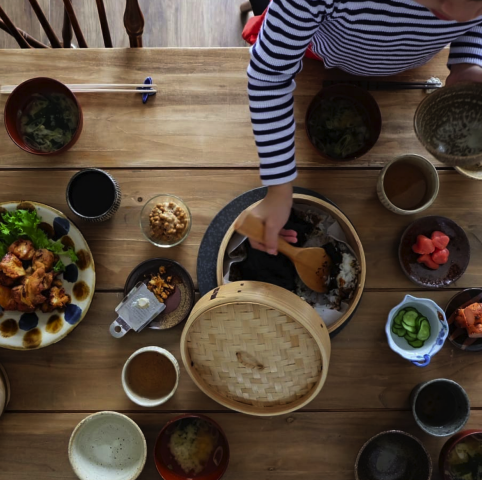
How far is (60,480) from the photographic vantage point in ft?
4.37

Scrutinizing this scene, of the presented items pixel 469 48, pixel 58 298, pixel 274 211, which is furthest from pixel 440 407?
→ pixel 58 298

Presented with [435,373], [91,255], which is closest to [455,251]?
[435,373]

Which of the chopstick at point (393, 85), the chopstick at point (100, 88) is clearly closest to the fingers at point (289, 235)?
the chopstick at point (393, 85)

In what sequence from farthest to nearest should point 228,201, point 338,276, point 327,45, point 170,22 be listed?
point 170,22
point 228,201
point 338,276
point 327,45

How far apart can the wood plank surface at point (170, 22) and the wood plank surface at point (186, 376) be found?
1267mm

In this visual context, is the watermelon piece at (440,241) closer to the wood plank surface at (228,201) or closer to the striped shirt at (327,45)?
the wood plank surface at (228,201)

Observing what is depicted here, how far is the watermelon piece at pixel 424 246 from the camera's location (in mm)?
1286

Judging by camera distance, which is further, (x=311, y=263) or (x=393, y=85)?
(x=393, y=85)

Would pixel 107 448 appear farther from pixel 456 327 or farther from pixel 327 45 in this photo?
pixel 327 45

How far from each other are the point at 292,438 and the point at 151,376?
441 mm

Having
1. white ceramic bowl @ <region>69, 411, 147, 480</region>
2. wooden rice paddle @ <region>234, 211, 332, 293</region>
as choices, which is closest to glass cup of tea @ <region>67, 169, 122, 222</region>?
wooden rice paddle @ <region>234, 211, 332, 293</region>

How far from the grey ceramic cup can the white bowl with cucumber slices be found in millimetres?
82

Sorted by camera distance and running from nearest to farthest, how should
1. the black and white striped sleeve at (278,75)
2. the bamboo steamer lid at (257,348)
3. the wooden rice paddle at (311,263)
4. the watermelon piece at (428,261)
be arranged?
the black and white striped sleeve at (278,75) → the bamboo steamer lid at (257,348) → the wooden rice paddle at (311,263) → the watermelon piece at (428,261)

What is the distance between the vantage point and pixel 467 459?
1.31 metres
